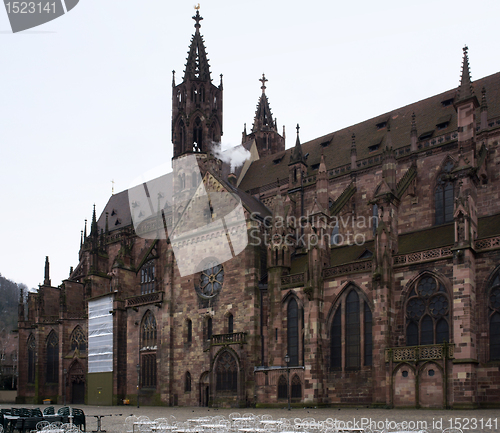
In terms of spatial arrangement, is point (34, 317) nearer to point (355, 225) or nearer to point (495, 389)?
point (355, 225)

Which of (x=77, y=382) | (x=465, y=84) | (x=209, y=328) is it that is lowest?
(x=77, y=382)

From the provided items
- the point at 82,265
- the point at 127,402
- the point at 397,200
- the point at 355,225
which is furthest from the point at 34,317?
the point at 397,200

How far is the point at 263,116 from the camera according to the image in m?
66.8

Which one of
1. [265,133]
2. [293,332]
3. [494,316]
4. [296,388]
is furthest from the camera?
[265,133]

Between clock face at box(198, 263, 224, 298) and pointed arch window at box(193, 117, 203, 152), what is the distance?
17634 millimetres

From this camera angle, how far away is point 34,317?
5944 centimetres

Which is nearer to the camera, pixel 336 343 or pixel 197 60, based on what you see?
pixel 336 343

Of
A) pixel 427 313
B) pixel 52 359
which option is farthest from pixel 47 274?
pixel 427 313

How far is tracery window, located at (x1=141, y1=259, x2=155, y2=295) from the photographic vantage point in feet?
163

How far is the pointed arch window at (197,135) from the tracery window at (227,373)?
940 inches

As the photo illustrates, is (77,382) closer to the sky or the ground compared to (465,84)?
closer to the ground

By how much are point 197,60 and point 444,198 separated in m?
30.3

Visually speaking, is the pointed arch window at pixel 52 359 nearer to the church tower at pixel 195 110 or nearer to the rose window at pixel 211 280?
the church tower at pixel 195 110

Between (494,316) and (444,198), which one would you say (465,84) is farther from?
(494,316)
